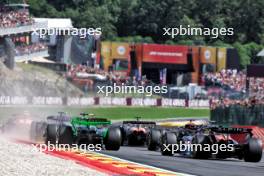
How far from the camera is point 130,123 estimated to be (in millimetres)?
27312

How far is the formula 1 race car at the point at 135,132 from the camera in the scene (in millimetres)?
27188

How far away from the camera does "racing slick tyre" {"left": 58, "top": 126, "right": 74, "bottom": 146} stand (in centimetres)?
2384

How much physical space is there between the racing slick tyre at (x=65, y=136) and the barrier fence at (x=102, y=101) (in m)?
27.5

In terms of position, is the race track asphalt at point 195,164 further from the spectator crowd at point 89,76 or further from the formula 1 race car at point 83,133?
the spectator crowd at point 89,76

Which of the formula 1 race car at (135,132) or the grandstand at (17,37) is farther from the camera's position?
the grandstand at (17,37)

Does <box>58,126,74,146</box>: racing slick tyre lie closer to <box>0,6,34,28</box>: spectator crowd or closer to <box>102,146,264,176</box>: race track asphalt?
<box>102,146,264,176</box>: race track asphalt

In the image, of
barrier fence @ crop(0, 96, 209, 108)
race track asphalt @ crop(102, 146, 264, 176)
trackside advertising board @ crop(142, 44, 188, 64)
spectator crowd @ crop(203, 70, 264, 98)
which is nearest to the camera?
race track asphalt @ crop(102, 146, 264, 176)

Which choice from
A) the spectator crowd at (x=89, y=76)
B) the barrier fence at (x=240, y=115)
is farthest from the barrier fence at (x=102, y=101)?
the barrier fence at (x=240, y=115)

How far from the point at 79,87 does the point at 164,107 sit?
6.23m

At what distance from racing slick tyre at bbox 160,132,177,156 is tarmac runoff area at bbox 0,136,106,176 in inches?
140

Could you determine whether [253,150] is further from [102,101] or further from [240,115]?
[102,101]

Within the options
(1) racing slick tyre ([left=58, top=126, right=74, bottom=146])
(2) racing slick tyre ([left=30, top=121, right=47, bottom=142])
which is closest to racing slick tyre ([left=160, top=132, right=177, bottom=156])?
(1) racing slick tyre ([left=58, top=126, right=74, bottom=146])

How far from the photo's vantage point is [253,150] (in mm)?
21422

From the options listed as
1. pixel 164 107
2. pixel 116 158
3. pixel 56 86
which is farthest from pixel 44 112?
pixel 116 158
